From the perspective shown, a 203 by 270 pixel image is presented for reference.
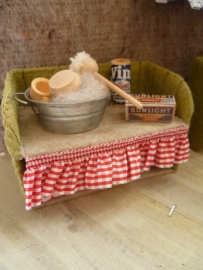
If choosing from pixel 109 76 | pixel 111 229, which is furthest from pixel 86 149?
pixel 109 76

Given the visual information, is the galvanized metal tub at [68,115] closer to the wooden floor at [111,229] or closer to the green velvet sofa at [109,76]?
the green velvet sofa at [109,76]

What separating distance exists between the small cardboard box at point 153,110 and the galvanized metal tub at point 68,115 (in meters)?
0.10

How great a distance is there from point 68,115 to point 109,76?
0.36 metres

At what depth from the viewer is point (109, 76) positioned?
1.04m

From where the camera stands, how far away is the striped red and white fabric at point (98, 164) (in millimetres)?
716

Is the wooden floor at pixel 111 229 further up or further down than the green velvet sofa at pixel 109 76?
further down

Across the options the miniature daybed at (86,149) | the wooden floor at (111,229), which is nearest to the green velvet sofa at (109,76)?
the miniature daybed at (86,149)

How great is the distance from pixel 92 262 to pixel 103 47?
77 centimetres

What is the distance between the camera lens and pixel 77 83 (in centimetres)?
76

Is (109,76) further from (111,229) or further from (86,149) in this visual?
(111,229)

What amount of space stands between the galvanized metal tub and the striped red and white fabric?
8 cm

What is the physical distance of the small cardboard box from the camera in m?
0.83

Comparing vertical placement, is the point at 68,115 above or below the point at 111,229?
above

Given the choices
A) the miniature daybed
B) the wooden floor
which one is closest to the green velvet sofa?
the miniature daybed
